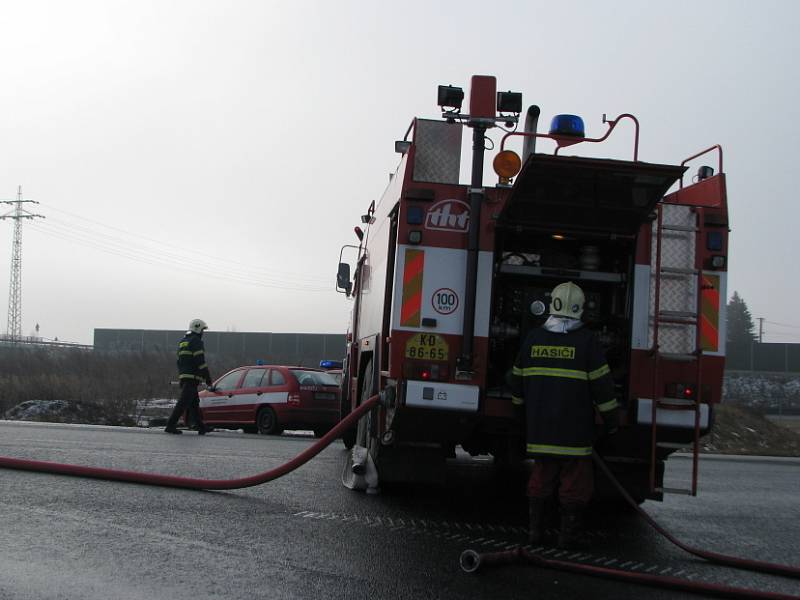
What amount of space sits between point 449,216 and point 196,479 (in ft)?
10.2

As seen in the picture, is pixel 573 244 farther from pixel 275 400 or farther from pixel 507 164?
pixel 275 400

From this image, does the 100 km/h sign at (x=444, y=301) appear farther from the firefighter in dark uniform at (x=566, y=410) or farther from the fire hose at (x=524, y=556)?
the fire hose at (x=524, y=556)

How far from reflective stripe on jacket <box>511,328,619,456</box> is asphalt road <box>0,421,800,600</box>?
73cm

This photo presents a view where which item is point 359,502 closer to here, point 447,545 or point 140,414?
point 447,545

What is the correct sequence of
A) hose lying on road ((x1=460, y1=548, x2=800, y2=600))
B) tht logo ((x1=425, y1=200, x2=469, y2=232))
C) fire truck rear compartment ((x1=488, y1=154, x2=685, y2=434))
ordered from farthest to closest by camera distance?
tht logo ((x1=425, y1=200, x2=469, y2=232)) < fire truck rear compartment ((x1=488, y1=154, x2=685, y2=434)) < hose lying on road ((x1=460, y1=548, x2=800, y2=600))

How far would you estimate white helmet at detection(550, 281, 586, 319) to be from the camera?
6172mm

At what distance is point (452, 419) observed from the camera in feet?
21.8

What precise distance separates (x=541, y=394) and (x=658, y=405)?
1062 millimetres

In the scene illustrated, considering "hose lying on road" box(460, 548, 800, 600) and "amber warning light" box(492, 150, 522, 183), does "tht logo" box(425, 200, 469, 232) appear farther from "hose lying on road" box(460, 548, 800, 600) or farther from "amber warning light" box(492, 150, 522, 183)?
"hose lying on road" box(460, 548, 800, 600)

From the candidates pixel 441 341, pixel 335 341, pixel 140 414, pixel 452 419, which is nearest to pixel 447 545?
pixel 452 419

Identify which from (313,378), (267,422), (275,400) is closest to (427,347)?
(313,378)

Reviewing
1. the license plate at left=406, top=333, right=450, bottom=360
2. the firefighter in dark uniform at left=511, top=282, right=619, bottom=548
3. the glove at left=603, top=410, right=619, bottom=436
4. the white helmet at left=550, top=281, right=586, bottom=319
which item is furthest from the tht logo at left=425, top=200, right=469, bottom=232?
the glove at left=603, top=410, right=619, bottom=436

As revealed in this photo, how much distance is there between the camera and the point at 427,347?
6.66 meters

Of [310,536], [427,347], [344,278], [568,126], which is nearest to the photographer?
[310,536]
